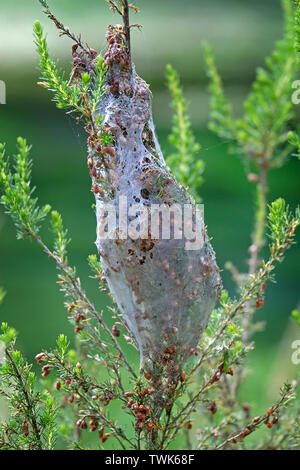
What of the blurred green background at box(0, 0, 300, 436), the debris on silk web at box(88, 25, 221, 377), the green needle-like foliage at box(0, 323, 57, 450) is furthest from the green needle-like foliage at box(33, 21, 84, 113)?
the blurred green background at box(0, 0, 300, 436)

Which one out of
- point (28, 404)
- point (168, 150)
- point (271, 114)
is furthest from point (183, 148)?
point (168, 150)

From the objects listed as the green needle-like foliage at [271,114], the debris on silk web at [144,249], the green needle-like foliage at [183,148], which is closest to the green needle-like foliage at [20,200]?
the debris on silk web at [144,249]

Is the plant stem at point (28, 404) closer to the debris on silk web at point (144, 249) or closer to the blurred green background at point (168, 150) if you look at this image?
the debris on silk web at point (144, 249)

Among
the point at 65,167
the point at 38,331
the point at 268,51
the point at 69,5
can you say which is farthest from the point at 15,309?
the point at 268,51

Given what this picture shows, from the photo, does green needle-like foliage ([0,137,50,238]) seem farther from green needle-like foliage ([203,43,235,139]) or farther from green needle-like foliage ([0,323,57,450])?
green needle-like foliage ([203,43,235,139])

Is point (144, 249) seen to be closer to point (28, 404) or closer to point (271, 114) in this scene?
point (28, 404)
